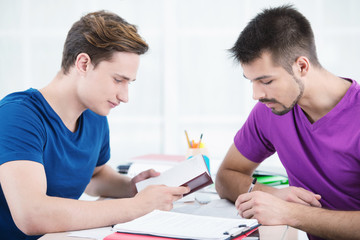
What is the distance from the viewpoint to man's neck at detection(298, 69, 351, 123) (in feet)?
4.10

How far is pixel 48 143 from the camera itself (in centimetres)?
123

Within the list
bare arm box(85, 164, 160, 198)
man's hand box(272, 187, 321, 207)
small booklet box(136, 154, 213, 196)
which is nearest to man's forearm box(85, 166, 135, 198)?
bare arm box(85, 164, 160, 198)

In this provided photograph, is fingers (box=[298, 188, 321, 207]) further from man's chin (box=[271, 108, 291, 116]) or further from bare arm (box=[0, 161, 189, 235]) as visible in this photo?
bare arm (box=[0, 161, 189, 235])

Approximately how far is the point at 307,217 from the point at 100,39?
806 mm

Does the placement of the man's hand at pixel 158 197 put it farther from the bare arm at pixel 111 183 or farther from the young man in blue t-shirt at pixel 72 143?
the bare arm at pixel 111 183

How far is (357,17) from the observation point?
2922 mm

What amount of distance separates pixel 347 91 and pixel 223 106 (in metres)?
1.96

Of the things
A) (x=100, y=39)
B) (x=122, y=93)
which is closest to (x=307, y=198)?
(x=122, y=93)

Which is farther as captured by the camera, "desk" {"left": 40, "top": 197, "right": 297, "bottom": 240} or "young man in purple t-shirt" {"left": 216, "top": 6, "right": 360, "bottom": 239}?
"young man in purple t-shirt" {"left": 216, "top": 6, "right": 360, "bottom": 239}

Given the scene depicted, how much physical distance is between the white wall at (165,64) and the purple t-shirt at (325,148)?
1742 millimetres

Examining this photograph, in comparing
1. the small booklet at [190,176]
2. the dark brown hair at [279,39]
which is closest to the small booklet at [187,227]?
the small booklet at [190,176]

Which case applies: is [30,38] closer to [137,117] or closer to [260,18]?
[137,117]

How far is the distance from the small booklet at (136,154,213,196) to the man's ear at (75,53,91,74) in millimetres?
428

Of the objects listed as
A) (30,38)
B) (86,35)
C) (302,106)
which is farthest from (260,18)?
(30,38)
